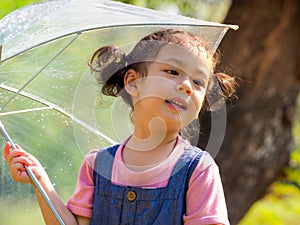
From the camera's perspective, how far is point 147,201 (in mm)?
2338

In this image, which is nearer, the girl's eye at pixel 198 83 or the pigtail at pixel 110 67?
the girl's eye at pixel 198 83

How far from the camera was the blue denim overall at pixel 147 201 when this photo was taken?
232 cm

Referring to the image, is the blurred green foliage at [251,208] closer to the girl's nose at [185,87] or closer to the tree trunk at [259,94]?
the tree trunk at [259,94]

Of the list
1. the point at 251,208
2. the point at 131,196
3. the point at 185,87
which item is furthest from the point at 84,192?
the point at 251,208

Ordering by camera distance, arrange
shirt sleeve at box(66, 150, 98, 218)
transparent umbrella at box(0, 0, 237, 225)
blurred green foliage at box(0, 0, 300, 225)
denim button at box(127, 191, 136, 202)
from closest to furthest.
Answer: transparent umbrella at box(0, 0, 237, 225) → denim button at box(127, 191, 136, 202) → shirt sleeve at box(66, 150, 98, 218) → blurred green foliage at box(0, 0, 300, 225)

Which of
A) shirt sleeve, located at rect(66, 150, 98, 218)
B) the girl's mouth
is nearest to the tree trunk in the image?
shirt sleeve, located at rect(66, 150, 98, 218)

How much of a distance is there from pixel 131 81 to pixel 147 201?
14.9 inches

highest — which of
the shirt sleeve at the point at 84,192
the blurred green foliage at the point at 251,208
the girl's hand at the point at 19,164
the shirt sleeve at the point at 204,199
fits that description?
the shirt sleeve at the point at 204,199

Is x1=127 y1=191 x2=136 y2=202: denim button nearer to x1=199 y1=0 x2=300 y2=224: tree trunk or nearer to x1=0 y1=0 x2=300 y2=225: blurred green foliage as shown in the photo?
x1=0 y1=0 x2=300 y2=225: blurred green foliage

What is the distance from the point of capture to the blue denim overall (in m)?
2.32

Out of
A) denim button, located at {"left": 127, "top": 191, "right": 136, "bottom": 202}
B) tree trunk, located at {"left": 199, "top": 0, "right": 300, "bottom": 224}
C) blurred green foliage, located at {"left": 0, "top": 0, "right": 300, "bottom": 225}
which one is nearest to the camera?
denim button, located at {"left": 127, "top": 191, "right": 136, "bottom": 202}

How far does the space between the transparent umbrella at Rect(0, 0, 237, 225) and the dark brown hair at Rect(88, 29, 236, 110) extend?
0.10 feet

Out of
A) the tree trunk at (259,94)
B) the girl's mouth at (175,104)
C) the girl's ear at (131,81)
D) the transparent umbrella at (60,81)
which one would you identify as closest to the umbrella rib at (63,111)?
the transparent umbrella at (60,81)

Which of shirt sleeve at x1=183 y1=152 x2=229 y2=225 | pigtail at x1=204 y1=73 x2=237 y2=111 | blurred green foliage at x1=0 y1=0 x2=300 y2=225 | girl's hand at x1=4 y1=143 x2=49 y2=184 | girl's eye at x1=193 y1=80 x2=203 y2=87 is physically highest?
girl's eye at x1=193 y1=80 x2=203 y2=87
